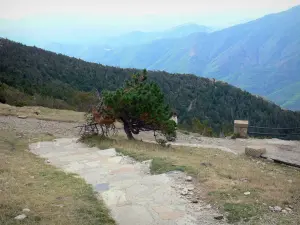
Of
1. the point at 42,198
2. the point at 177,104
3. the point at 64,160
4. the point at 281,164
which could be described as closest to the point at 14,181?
the point at 42,198

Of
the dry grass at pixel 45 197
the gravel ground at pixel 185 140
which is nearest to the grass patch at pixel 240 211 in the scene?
the dry grass at pixel 45 197

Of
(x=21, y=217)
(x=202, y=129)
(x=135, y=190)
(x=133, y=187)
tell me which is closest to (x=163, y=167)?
(x=133, y=187)

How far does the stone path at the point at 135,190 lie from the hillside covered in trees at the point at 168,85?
160 feet

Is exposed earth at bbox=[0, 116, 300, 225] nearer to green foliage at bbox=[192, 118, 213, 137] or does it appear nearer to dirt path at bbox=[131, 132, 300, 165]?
dirt path at bbox=[131, 132, 300, 165]

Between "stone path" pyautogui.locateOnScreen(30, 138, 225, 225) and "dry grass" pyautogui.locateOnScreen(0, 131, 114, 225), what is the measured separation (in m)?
0.37

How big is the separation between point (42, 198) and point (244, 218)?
388 cm

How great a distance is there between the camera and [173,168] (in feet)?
29.5

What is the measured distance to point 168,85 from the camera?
300 ft

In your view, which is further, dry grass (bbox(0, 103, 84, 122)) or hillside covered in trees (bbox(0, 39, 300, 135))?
hillside covered in trees (bbox(0, 39, 300, 135))

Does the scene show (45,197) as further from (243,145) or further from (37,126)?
(37,126)

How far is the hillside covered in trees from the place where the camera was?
70875 mm

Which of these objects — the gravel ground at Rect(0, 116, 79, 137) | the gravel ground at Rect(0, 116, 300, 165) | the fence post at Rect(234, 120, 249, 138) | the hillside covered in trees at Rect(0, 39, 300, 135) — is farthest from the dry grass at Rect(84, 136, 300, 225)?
the hillside covered in trees at Rect(0, 39, 300, 135)

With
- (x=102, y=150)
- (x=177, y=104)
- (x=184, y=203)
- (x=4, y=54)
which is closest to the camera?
(x=184, y=203)

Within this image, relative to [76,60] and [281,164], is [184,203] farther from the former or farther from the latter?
[76,60]
